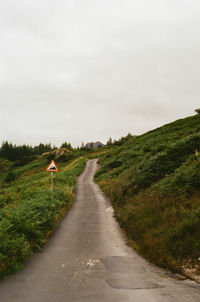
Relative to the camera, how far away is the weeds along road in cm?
463

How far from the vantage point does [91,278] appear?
5.51 metres

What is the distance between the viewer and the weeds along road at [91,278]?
4.63 m

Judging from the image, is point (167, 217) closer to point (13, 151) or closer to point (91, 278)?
point (91, 278)

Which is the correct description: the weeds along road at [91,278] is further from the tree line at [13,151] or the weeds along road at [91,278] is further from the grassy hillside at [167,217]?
the tree line at [13,151]

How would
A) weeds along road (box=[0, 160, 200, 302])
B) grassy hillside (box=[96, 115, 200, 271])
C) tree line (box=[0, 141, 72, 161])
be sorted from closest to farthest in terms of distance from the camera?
1. weeds along road (box=[0, 160, 200, 302])
2. grassy hillside (box=[96, 115, 200, 271])
3. tree line (box=[0, 141, 72, 161])

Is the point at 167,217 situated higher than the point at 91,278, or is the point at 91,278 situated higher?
the point at 167,217

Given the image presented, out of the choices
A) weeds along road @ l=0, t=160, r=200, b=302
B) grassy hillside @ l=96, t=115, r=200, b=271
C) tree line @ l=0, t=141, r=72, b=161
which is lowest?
weeds along road @ l=0, t=160, r=200, b=302

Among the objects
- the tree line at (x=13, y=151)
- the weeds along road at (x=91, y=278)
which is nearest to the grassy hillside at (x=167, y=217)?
the weeds along road at (x=91, y=278)

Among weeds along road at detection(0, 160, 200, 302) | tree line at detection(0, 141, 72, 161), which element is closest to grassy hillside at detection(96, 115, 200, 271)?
weeds along road at detection(0, 160, 200, 302)

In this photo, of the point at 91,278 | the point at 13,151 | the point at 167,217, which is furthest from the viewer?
the point at 13,151

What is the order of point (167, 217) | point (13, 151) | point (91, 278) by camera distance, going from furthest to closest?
point (13, 151) → point (167, 217) → point (91, 278)

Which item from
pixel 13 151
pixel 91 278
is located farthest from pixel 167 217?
pixel 13 151

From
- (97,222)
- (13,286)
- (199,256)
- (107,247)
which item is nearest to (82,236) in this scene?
(107,247)

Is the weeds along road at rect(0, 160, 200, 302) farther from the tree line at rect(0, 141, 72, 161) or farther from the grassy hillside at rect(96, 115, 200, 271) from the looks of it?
the tree line at rect(0, 141, 72, 161)
